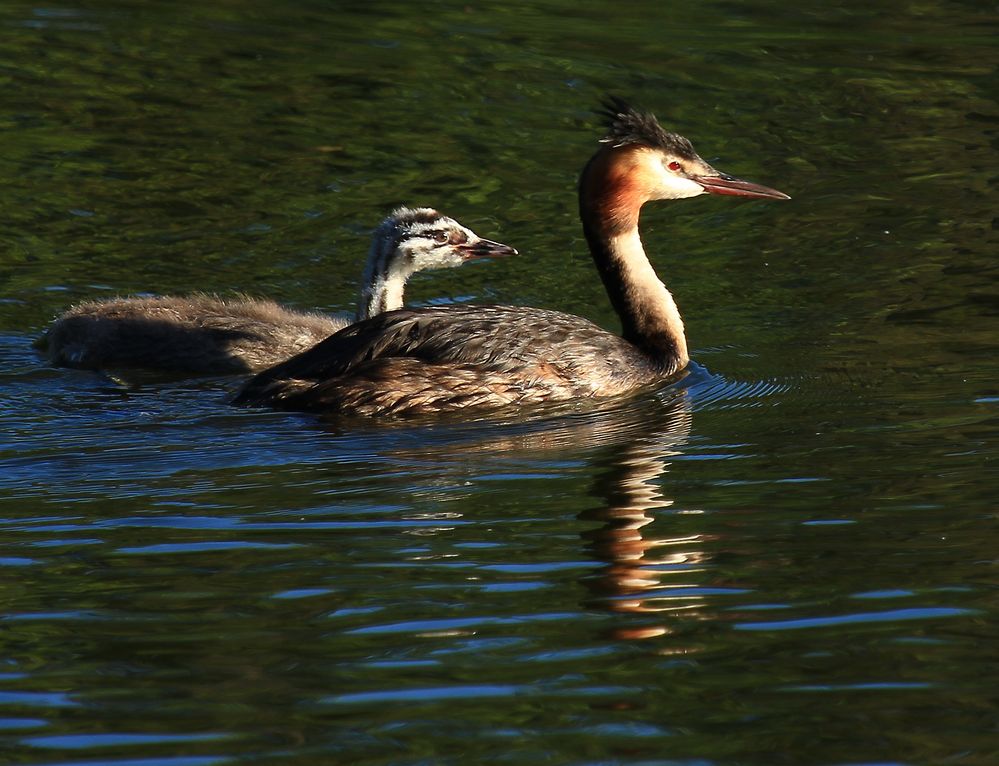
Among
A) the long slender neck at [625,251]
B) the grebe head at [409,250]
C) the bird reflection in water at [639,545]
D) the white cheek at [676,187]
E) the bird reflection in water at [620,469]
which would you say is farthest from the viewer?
the grebe head at [409,250]

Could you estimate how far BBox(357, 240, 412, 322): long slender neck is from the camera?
1100cm

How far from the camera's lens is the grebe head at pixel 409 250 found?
35.9ft

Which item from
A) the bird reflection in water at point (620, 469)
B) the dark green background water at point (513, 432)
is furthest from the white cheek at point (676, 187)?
the bird reflection in water at point (620, 469)

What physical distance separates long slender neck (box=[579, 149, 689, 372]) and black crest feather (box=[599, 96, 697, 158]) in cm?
9

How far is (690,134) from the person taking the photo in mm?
14945

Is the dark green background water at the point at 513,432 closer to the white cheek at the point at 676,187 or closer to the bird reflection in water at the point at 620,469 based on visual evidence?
the bird reflection in water at the point at 620,469

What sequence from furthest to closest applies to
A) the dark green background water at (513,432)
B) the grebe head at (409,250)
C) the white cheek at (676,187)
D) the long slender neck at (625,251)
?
the grebe head at (409,250) < the white cheek at (676,187) < the long slender neck at (625,251) < the dark green background water at (513,432)

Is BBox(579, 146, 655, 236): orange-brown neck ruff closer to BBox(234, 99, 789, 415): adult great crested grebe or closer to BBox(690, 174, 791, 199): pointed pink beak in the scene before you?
BBox(234, 99, 789, 415): adult great crested grebe

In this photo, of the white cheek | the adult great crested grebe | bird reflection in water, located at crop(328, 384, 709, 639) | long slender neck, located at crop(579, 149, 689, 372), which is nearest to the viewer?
bird reflection in water, located at crop(328, 384, 709, 639)

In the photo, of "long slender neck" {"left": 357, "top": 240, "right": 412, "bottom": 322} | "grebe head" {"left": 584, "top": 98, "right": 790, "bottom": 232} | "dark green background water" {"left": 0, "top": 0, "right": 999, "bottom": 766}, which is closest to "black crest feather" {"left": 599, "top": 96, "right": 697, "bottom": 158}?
"grebe head" {"left": 584, "top": 98, "right": 790, "bottom": 232}

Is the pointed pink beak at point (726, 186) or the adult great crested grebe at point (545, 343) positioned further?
the pointed pink beak at point (726, 186)

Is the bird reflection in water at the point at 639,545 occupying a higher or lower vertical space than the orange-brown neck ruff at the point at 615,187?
lower

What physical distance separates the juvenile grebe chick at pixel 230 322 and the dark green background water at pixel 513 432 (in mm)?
231

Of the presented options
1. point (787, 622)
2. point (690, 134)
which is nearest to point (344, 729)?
point (787, 622)
